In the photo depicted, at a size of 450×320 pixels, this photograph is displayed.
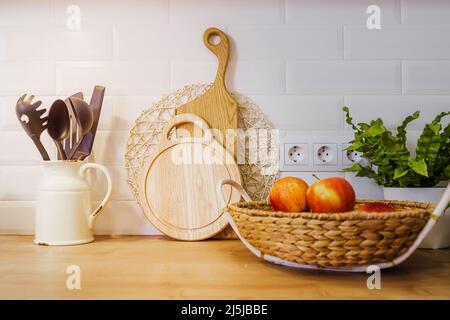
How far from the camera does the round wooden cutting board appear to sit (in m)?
1.01

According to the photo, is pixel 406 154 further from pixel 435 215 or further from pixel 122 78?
pixel 122 78

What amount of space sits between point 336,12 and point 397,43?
18 cm

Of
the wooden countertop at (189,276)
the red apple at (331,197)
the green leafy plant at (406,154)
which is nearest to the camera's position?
the wooden countertop at (189,276)

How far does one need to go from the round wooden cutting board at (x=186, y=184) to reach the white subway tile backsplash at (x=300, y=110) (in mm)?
167

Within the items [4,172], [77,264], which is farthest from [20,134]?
[77,264]

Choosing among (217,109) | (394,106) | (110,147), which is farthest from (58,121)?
(394,106)

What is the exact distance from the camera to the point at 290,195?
2.65ft

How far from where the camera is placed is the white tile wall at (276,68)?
3.57 ft

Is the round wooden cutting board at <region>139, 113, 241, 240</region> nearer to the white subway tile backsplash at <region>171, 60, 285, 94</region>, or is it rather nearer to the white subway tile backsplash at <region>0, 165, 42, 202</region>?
the white subway tile backsplash at <region>171, 60, 285, 94</region>

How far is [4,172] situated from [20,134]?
107mm

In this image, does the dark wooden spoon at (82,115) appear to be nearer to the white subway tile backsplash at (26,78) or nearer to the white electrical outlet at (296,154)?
the white subway tile backsplash at (26,78)

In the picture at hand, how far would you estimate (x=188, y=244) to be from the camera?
97 centimetres

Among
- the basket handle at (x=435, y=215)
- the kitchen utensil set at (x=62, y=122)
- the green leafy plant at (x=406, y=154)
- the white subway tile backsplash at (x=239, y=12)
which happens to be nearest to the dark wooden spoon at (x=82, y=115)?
the kitchen utensil set at (x=62, y=122)
